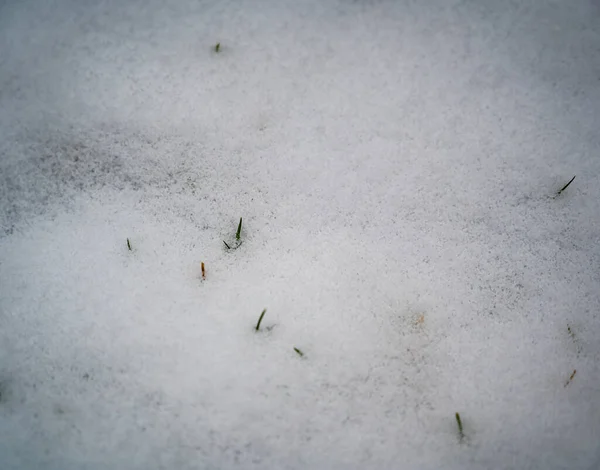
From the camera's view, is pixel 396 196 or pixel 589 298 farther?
pixel 396 196

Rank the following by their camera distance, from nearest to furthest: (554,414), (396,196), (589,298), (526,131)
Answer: (554,414)
(589,298)
(396,196)
(526,131)

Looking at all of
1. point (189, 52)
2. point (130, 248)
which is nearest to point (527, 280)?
point (130, 248)

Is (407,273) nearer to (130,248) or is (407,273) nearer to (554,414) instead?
(554,414)

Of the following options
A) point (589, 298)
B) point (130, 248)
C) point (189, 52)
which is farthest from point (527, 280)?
point (189, 52)

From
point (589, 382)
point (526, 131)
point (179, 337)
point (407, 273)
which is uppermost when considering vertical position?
point (526, 131)

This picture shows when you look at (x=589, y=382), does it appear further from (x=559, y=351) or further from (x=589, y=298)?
(x=589, y=298)

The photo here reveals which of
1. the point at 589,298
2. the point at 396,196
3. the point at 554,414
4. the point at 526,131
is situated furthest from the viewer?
the point at 526,131

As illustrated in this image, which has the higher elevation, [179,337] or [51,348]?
[179,337]
